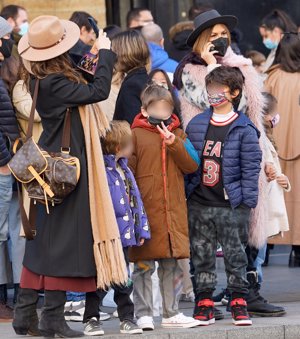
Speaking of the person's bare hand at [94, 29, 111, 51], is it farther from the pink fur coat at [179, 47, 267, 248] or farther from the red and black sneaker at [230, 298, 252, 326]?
the red and black sneaker at [230, 298, 252, 326]

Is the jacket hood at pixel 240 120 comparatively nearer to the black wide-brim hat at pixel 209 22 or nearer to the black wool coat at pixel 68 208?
the black wide-brim hat at pixel 209 22

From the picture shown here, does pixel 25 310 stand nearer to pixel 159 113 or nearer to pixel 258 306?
pixel 159 113

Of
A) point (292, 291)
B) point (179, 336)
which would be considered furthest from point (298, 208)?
point (179, 336)

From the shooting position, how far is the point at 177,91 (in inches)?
389

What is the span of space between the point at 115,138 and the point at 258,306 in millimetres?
1824

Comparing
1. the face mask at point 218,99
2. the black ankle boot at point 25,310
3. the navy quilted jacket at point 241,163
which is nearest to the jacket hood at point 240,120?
the navy quilted jacket at point 241,163

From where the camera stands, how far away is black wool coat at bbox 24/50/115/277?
27.9 feet

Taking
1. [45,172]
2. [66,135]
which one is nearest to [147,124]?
[66,135]

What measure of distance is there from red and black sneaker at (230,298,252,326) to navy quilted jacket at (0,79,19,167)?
1.93m

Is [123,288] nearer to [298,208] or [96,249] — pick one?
[96,249]

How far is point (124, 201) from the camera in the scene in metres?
8.78

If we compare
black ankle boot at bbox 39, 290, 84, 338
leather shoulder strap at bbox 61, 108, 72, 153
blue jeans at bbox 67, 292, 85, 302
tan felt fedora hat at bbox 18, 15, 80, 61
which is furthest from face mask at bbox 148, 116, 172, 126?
blue jeans at bbox 67, 292, 85, 302

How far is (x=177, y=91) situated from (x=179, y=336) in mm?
1951

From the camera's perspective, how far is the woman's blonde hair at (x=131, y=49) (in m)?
9.91
